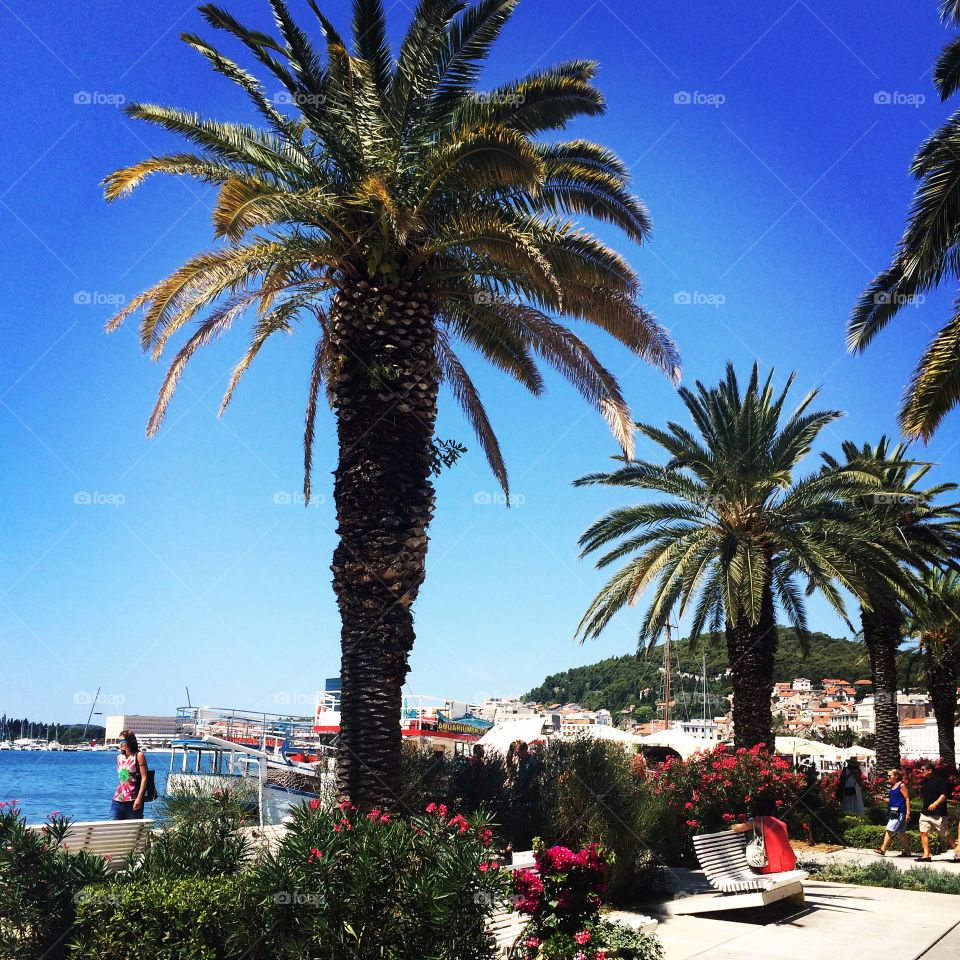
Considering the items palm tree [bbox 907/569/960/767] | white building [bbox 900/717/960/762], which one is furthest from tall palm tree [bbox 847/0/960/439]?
white building [bbox 900/717/960/762]

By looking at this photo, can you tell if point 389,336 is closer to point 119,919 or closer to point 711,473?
point 119,919

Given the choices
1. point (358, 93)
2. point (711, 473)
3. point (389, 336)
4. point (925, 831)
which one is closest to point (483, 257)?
point (389, 336)

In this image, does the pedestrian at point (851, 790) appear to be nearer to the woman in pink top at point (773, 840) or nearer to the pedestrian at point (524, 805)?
the woman in pink top at point (773, 840)

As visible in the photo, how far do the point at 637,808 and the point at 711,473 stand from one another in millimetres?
9980

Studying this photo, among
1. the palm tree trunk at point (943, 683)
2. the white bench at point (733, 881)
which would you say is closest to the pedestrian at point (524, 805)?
the white bench at point (733, 881)

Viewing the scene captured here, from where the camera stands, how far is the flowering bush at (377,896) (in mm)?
4977

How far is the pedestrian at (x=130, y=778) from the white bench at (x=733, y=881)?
21.7 feet

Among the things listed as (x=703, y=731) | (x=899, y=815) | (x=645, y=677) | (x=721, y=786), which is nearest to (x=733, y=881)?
(x=721, y=786)

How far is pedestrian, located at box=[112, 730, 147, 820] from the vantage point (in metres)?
11.1

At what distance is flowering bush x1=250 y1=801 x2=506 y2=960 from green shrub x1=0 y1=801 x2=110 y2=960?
4.62 ft

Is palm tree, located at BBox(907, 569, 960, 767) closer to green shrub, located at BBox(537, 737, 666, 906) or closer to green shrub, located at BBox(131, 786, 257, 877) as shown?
green shrub, located at BBox(537, 737, 666, 906)

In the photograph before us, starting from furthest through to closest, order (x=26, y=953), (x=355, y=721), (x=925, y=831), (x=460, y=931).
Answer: (x=925, y=831) < (x=355, y=721) < (x=26, y=953) < (x=460, y=931)

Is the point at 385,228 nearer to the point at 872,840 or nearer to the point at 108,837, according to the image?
the point at 108,837

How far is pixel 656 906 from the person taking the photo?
998cm
